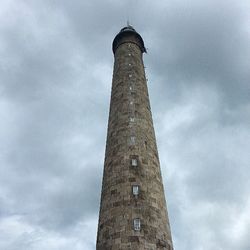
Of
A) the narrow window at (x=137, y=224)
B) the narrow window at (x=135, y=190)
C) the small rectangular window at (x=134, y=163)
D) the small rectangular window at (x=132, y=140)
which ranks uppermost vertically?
the small rectangular window at (x=132, y=140)

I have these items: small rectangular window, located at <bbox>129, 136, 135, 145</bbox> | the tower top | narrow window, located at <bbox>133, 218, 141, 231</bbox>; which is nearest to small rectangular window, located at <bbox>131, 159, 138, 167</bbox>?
small rectangular window, located at <bbox>129, 136, 135, 145</bbox>

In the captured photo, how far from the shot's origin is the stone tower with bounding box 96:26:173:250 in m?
18.9

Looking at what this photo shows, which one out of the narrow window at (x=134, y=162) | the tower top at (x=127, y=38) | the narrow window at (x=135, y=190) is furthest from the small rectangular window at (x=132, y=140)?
the tower top at (x=127, y=38)

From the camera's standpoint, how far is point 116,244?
727 inches

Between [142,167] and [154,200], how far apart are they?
210cm

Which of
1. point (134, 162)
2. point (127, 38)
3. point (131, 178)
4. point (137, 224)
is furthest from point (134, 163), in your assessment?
point (127, 38)

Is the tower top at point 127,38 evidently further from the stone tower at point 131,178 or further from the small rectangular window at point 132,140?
the small rectangular window at point 132,140

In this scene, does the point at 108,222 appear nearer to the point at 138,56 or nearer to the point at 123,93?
the point at 123,93

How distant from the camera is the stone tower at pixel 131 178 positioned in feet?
62.0

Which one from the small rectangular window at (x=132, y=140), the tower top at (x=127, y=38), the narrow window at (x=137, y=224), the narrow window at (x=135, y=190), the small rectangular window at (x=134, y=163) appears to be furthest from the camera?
the tower top at (x=127, y=38)

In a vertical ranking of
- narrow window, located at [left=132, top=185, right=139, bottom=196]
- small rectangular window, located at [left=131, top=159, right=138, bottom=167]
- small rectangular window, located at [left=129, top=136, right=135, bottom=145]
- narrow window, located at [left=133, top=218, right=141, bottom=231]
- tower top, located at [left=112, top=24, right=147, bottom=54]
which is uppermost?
tower top, located at [left=112, top=24, right=147, bottom=54]

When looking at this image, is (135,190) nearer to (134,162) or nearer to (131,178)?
(131,178)

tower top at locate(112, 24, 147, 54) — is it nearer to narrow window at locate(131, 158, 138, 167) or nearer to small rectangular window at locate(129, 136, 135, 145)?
small rectangular window at locate(129, 136, 135, 145)

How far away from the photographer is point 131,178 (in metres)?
20.9
